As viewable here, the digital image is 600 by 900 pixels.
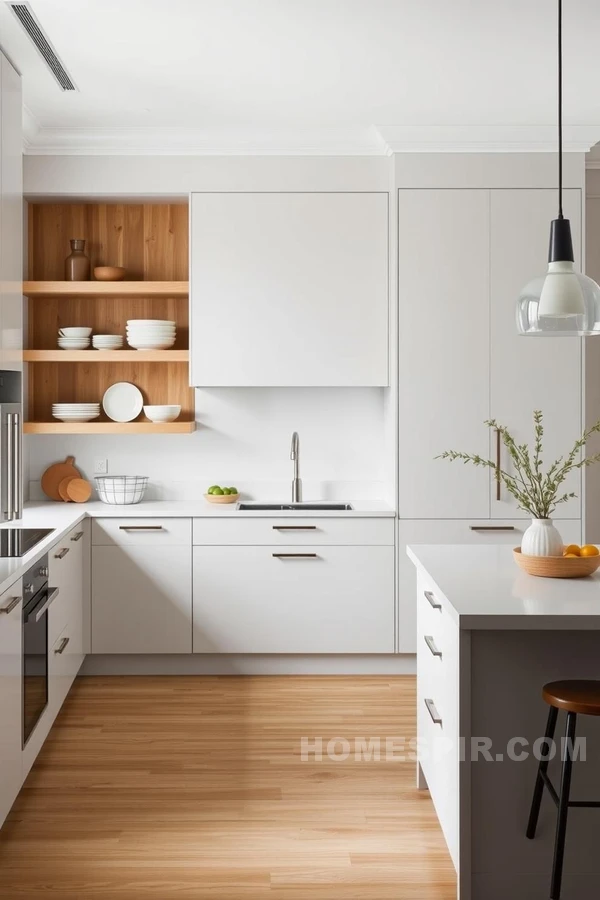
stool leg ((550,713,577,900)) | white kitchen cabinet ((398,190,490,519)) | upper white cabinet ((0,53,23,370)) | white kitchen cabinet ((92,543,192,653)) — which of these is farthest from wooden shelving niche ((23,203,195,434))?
stool leg ((550,713,577,900))

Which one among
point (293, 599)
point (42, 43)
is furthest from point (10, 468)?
point (42, 43)

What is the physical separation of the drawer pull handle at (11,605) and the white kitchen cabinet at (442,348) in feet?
6.94

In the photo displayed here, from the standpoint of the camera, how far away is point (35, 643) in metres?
3.02

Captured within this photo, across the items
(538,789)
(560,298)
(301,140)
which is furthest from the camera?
(301,140)

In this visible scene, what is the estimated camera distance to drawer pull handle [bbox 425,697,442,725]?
8.32 feet

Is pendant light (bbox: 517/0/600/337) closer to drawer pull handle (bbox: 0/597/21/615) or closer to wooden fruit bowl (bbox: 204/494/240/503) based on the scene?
drawer pull handle (bbox: 0/597/21/615)

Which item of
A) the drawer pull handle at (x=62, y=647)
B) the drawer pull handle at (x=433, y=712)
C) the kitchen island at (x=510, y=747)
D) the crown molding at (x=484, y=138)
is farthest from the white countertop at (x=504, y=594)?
the crown molding at (x=484, y=138)

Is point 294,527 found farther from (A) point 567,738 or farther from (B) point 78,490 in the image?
(A) point 567,738

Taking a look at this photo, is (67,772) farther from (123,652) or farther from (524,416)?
(524,416)

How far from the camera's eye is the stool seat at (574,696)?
6.63 feet

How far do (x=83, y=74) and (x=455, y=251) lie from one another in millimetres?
1893

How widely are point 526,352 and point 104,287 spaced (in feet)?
7.12

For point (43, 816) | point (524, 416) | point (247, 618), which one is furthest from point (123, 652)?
point (524, 416)

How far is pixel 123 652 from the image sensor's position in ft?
14.0
